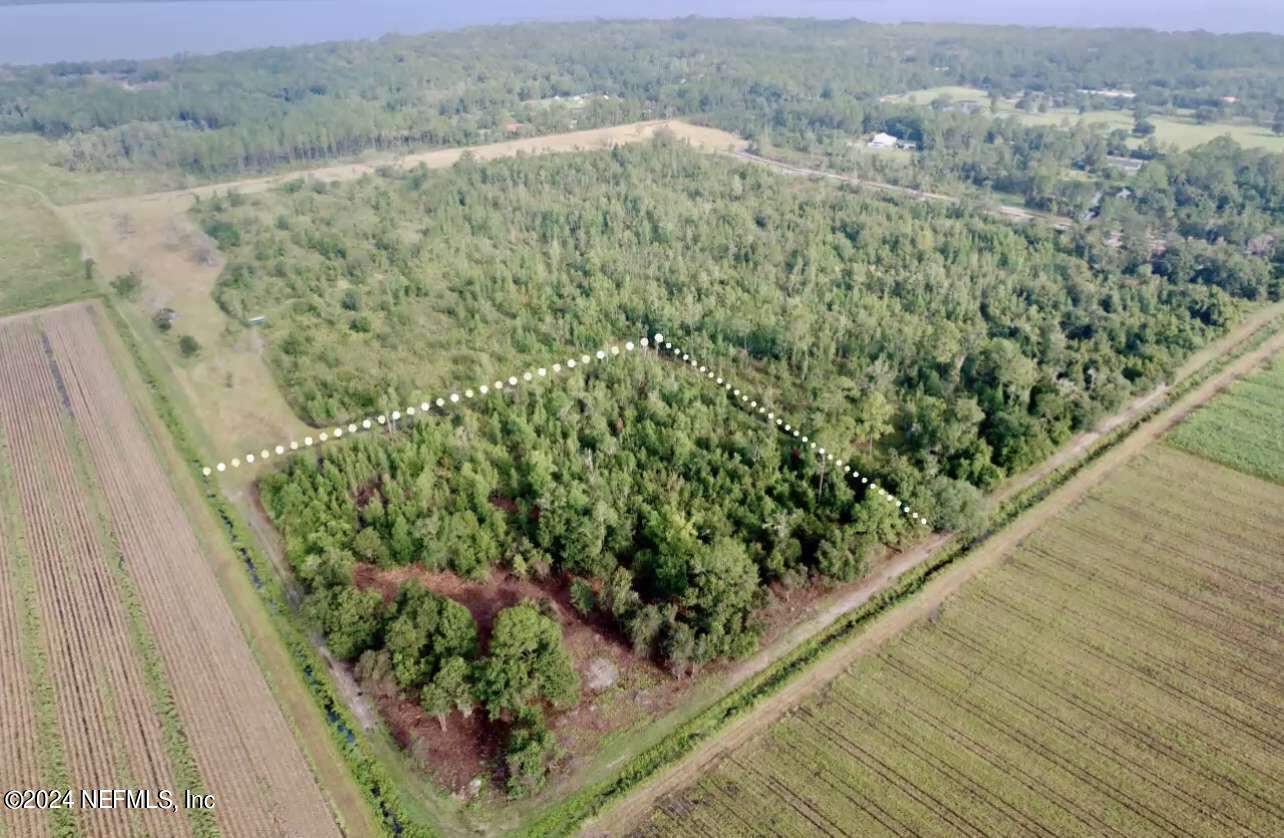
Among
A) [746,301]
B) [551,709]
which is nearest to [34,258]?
[746,301]

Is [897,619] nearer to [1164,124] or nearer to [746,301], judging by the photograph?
[746,301]

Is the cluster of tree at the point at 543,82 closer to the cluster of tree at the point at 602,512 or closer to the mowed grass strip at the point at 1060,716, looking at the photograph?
the cluster of tree at the point at 602,512

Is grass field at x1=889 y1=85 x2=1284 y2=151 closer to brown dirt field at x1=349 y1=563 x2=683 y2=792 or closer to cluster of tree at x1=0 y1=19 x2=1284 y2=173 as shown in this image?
cluster of tree at x1=0 y1=19 x2=1284 y2=173

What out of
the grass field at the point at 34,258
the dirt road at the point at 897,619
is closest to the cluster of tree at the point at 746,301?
the dirt road at the point at 897,619

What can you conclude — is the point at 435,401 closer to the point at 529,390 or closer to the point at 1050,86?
the point at 529,390

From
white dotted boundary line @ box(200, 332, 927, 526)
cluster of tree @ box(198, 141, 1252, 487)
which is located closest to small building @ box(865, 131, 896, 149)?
cluster of tree @ box(198, 141, 1252, 487)
